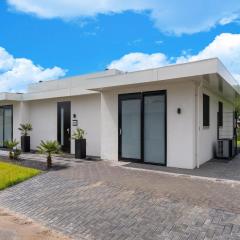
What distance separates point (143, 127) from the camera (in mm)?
9953

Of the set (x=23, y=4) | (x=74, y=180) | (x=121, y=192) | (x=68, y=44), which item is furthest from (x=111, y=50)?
(x=121, y=192)

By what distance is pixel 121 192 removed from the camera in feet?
21.1

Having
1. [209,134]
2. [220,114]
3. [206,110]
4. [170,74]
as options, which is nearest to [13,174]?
[170,74]

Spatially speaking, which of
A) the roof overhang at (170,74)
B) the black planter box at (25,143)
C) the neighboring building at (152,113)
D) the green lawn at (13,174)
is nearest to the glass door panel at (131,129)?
the neighboring building at (152,113)

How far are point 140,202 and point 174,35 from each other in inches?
337

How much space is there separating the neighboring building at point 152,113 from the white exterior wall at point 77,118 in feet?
0.15

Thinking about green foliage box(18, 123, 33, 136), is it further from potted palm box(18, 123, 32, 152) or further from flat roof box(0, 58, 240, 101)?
flat roof box(0, 58, 240, 101)

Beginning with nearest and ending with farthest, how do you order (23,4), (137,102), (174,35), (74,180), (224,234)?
(224,234), (74,180), (23,4), (137,102), (174,35)

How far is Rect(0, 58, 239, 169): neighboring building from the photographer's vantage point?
352 inches

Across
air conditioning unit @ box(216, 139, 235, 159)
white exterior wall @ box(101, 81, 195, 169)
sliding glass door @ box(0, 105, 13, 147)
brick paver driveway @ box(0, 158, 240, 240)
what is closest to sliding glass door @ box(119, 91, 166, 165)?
white exterior wall @ box(101, 81, 195, 169)

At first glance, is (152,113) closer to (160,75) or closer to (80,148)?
(160,75)

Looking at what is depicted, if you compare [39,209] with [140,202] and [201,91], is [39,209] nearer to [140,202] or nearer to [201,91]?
[140,202]

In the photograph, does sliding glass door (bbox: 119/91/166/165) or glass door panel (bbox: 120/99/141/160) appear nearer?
sliding glass door (bbox: 119/91/166/165)

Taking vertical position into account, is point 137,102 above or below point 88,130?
above
